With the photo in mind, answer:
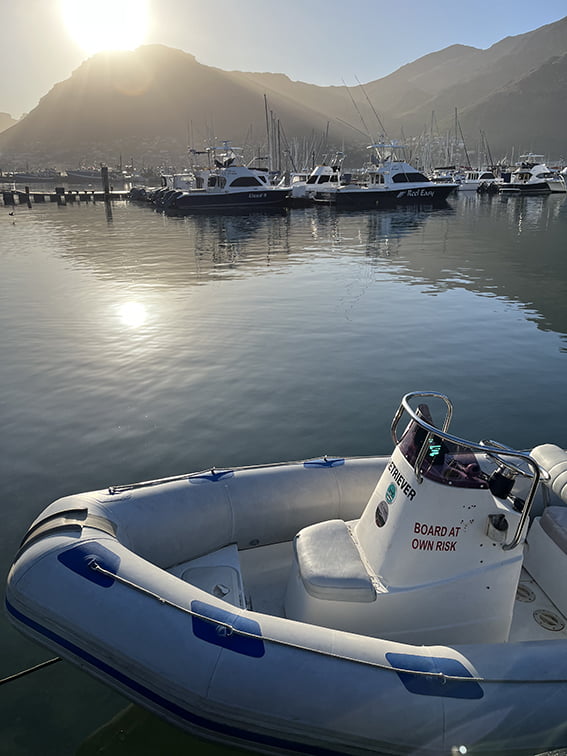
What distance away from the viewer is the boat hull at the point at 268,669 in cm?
316

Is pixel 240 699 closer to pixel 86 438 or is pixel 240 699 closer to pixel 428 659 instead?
pixel 428 659

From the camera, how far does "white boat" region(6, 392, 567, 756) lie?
3.20 m

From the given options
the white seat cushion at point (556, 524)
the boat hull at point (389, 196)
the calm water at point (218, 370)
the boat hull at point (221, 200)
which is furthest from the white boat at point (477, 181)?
the white seat cushion at point (556, 524)

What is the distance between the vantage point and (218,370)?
34.3ft

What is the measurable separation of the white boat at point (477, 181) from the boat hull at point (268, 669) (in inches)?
2889

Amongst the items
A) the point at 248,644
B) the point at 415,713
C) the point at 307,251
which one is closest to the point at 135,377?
the point at 248,644

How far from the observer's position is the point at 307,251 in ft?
85.0

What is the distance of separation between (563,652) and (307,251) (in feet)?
78.2

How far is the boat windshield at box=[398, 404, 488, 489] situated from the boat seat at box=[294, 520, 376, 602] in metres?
0.93

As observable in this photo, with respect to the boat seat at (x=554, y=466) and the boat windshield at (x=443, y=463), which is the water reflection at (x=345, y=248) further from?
the boat windshield at (x=443, y=463)

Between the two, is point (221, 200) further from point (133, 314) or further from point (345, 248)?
point (133, 314)

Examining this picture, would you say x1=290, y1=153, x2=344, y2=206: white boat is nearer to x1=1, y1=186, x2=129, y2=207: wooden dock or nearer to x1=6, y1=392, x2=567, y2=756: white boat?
x1=1, y1=186, x2=129, y2=207: wooden dock

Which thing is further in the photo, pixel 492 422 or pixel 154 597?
pixel 492 422

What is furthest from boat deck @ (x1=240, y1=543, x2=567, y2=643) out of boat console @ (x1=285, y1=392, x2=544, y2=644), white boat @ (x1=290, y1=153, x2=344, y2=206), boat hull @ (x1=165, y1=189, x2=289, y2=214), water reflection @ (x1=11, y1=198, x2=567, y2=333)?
white boat @ (x1=290, y1=153, x2=344, y2=206)
